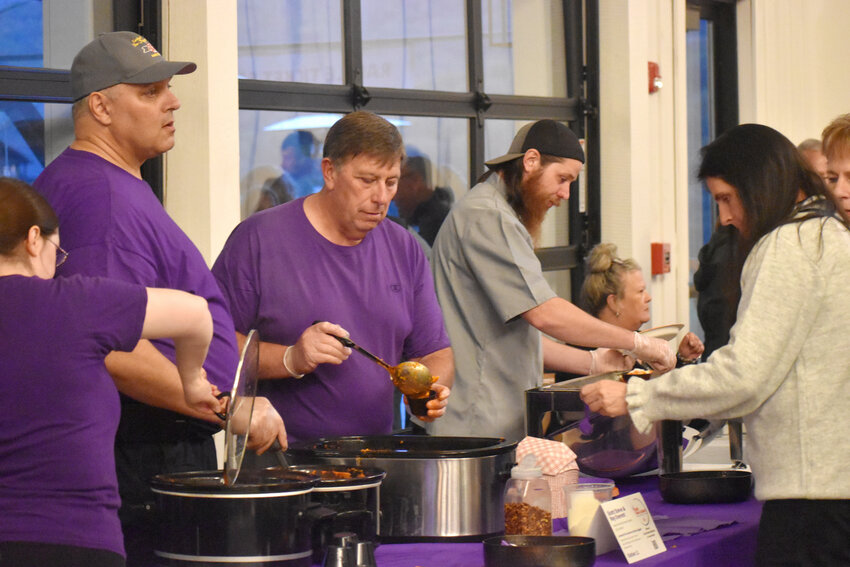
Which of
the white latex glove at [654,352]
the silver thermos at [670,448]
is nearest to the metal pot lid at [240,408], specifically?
the silver thermos at [670,448]

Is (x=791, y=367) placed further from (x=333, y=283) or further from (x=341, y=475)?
(x=333, y=283)

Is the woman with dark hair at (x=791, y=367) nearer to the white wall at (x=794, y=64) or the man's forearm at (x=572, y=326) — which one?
the man's forearm at (x=572, y=326)

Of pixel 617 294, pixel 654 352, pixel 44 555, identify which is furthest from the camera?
pixel 617 294

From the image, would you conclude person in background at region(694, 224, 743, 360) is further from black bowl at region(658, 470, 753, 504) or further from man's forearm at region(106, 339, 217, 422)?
man's forearm at region(106, 339, 217, 422)

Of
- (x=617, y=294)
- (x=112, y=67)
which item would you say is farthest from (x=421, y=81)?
(x=112, y=67)

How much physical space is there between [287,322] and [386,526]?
1.98ft

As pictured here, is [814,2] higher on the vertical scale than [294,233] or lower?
higher

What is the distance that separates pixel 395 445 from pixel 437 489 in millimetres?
254

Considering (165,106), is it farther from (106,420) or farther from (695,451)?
(695,451)

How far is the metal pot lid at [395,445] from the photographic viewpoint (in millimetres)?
1877

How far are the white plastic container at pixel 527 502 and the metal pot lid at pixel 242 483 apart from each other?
1.22 ft

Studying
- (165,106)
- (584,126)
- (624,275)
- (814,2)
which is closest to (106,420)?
(165,106)

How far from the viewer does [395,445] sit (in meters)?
2.05

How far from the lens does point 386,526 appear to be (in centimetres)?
184
